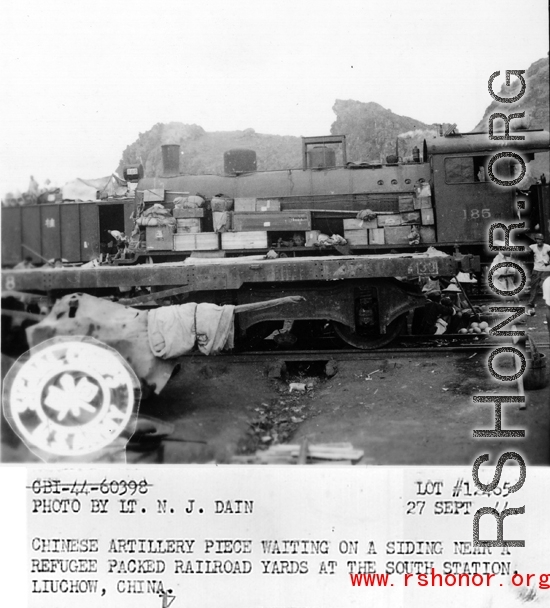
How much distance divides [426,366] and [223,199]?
4.03 m

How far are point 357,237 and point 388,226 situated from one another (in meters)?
0.50

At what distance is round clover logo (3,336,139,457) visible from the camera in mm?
4766

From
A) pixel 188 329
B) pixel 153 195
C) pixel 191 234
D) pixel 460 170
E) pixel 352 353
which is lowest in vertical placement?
pixel 352 353

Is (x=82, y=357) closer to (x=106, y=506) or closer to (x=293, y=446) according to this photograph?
(x=106, y=506)

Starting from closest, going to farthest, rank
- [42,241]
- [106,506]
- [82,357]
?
[106,506] < [82,357] < [42,241]

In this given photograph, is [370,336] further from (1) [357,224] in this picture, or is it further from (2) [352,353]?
(1) [357,224]

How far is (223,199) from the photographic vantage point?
9016 mm

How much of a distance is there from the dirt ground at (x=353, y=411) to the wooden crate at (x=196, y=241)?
7.20 feet

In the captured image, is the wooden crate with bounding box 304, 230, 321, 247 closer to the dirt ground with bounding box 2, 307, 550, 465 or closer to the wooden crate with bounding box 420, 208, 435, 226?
the wooden crate with bounding box 420, 208, 435, 226

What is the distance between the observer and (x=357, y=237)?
9.03 metres

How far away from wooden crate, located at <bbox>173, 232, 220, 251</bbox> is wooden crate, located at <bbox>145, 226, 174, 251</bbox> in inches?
3.5

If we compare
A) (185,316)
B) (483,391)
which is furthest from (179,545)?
(483,391)

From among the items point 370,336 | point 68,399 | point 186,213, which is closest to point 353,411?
point 370,336

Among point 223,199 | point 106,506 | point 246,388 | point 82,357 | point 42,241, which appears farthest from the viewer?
point 223,199
